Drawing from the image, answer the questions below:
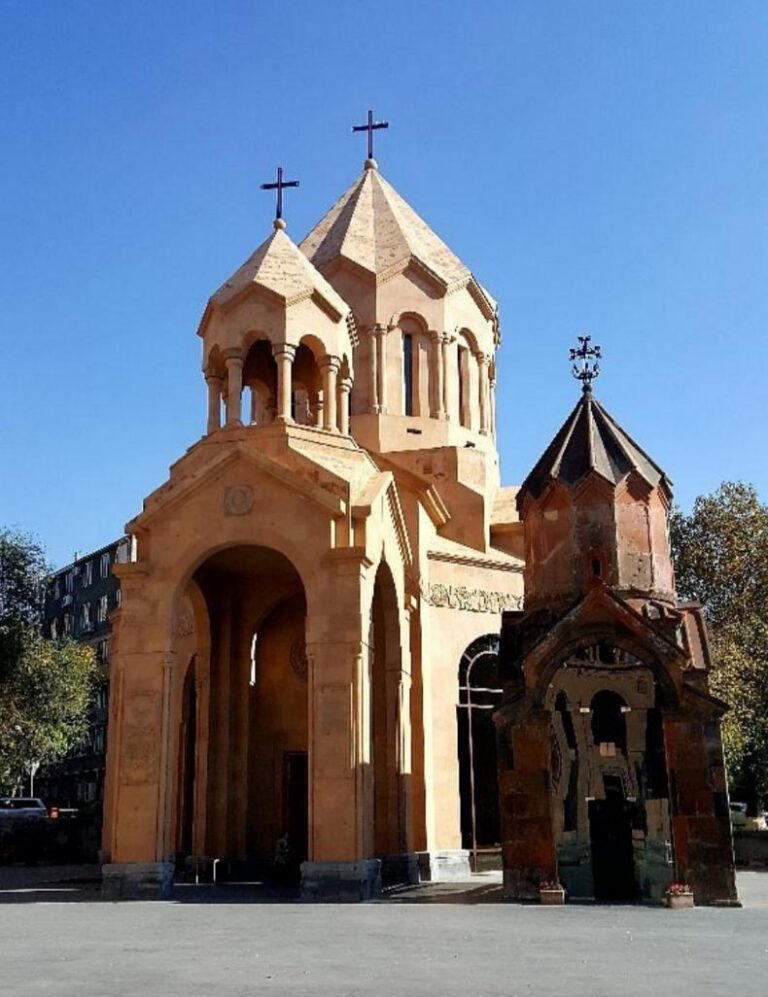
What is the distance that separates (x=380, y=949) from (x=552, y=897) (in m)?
4.70

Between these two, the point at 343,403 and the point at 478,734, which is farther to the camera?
the point at 478,734

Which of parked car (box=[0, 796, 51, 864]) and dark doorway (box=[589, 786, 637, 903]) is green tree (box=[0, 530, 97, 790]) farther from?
dark doorway (box=[589, 786, 637, 903])

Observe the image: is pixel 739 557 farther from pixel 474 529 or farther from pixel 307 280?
pixel 307 280

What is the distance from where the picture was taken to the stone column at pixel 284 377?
18156 mm

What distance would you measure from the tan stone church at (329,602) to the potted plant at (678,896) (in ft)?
5.00

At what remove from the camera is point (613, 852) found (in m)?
14.1

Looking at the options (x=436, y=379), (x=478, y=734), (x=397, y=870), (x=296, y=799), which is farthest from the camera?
(x=436, y=379)

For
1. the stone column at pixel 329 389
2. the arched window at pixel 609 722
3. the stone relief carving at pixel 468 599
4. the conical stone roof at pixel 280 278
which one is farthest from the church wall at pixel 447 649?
the conical stone roof at pixel 280 278

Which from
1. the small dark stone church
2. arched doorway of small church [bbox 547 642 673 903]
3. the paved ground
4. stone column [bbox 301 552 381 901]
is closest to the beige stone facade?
stone column [bbox 301 552 381 901]

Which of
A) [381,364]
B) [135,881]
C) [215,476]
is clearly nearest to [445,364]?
[381,364]

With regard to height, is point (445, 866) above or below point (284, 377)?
below

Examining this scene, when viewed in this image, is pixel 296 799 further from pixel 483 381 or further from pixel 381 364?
pixel 483 381

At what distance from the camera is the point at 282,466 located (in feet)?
53.5

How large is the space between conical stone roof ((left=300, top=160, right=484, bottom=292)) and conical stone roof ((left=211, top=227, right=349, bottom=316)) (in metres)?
5.09
